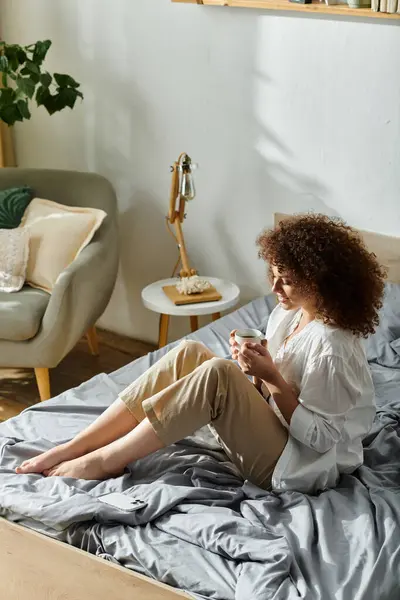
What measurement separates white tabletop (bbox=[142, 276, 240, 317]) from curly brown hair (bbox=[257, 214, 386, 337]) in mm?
1213

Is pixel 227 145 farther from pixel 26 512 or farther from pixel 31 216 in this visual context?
pixel 26 512

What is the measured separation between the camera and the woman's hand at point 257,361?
2.01 m

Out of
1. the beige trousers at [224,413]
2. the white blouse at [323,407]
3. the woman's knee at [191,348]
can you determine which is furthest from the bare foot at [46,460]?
the white blouse at [323,407]

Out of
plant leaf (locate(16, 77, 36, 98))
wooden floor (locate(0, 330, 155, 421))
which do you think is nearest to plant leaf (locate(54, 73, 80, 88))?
plant leaf (locate(16, 77, 36, 98))

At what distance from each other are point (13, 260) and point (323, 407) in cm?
166

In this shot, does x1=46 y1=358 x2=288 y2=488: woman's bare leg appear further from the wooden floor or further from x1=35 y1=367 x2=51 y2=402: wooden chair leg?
the wooden floor

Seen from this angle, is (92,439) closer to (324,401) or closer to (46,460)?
(46,460)

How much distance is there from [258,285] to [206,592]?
6.29 feet

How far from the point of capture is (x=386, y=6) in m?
2.93

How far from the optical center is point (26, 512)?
2.01 meters

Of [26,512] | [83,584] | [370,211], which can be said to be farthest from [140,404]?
[370,211]

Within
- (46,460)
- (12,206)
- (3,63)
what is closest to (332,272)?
(46,460)

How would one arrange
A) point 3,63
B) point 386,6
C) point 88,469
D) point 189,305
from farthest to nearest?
point 3,63 → point 189,305 → point 386,6 → point 88,469

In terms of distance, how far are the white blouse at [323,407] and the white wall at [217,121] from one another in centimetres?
120
